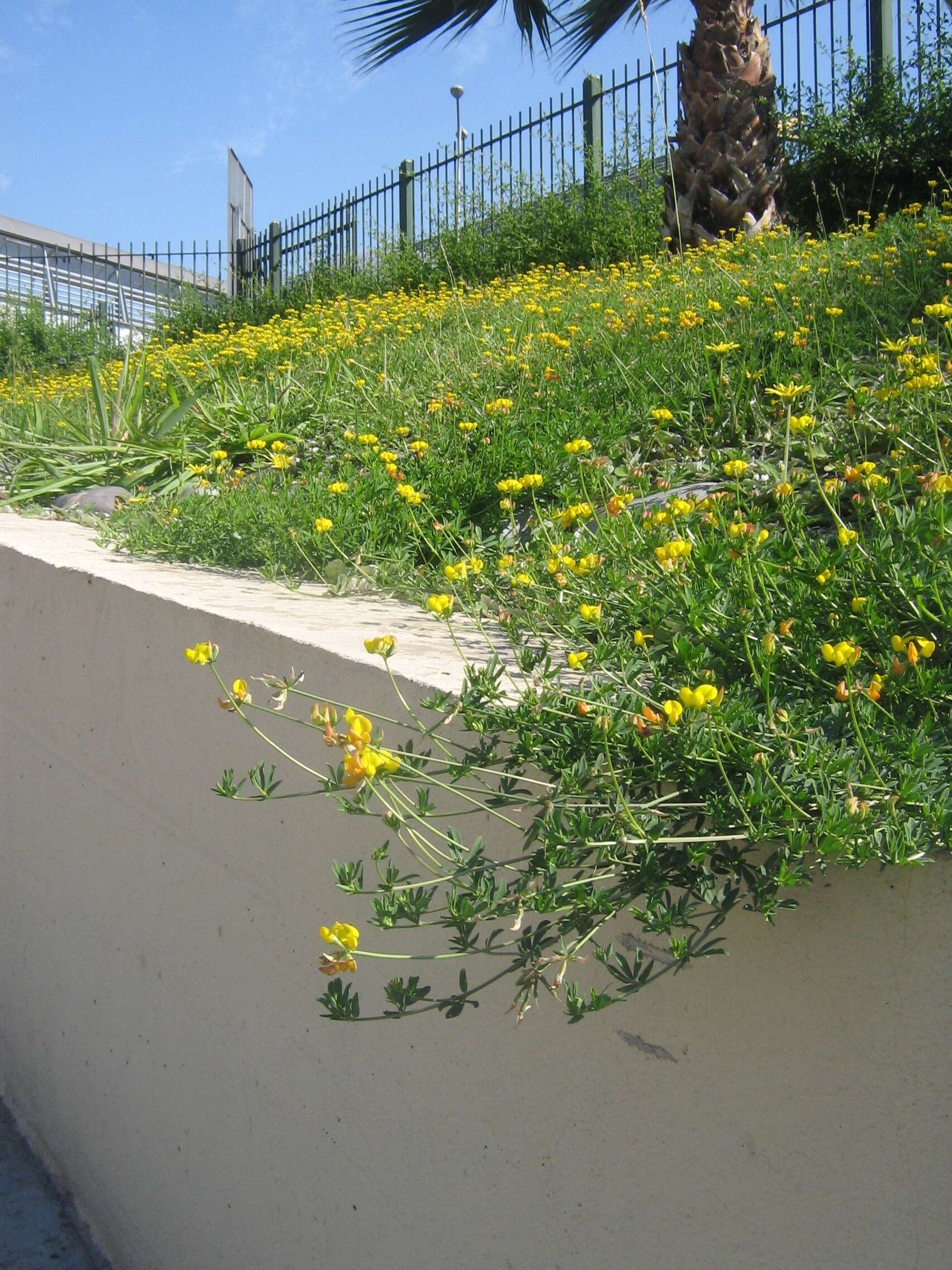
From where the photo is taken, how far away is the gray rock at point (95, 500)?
4215 millimetres

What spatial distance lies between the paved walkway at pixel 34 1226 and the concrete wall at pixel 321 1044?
2.8 inches

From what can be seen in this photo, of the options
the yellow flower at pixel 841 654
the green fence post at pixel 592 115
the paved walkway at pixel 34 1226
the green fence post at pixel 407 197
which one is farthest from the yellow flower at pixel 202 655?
the green fence post at pixel 407 197

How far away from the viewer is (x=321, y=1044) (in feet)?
6.36

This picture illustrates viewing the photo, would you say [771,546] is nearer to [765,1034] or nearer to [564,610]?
[564,610]

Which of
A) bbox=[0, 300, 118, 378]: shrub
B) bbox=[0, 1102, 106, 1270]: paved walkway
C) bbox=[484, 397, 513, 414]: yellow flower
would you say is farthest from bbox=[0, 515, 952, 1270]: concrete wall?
bbox=[0, 300, 118, 378]: shrub

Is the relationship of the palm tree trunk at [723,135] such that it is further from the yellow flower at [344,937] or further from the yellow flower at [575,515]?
the yellow flower at [344,937]

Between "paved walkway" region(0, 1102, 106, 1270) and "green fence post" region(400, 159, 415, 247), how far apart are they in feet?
43.6

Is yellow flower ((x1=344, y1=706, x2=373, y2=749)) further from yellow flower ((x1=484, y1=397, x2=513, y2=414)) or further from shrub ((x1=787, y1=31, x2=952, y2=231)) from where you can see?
shrub ((x1=787, y1=31, x2=952, y2=231))

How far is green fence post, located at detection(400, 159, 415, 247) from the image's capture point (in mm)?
14531

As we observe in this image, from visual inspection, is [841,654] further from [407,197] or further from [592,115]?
[407,197]

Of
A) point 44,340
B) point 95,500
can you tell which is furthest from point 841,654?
point 44,340

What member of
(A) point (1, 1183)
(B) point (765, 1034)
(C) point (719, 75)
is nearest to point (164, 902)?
(A) point (1, 1183)

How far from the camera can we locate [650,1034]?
54.0 inches

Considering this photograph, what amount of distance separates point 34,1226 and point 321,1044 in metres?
1.42
